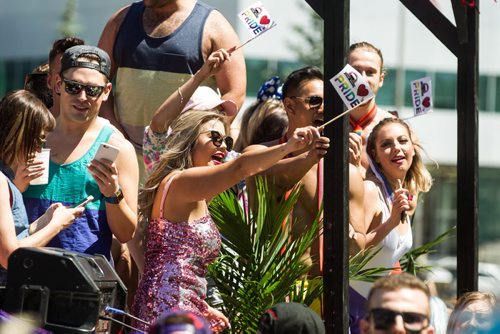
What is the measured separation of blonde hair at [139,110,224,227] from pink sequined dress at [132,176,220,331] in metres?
0.16

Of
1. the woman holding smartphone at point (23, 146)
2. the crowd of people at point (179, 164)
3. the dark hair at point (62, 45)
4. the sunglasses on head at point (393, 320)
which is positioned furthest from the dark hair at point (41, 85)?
the sunglasses on head at point (393, 320)

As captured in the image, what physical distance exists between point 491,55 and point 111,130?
36657 mm

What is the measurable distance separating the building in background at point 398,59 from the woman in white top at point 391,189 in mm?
27625

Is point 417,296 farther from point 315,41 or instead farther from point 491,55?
point 491,55

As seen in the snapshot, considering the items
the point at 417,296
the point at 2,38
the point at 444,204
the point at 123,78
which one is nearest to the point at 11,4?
the point at 2,38

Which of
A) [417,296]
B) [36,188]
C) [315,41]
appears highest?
[315,41]

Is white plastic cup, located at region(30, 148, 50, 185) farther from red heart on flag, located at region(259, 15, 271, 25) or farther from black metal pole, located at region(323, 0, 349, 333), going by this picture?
red heart on flag, located at region(259, 15, 271, 25)

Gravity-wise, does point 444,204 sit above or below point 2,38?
below

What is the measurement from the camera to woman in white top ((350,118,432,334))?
21.9 ft

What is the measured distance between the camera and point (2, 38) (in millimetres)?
41594

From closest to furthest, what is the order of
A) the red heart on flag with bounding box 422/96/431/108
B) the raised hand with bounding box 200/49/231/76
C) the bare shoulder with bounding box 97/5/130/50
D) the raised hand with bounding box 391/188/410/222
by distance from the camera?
the raised hand with bounding box 200/49/231/76 → the raised hand with bounding box 391/188/410/222 → the bare shoulder with bounding box 97/5/130/50 → the red heart on flag with bounding box 422/96/431/108

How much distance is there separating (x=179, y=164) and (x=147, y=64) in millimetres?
1227

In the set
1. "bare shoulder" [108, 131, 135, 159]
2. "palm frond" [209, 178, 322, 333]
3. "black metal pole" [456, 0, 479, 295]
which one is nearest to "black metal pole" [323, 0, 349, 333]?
"palm frond" [209, 178, 322, 333]

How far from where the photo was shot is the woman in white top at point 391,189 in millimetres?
6668
